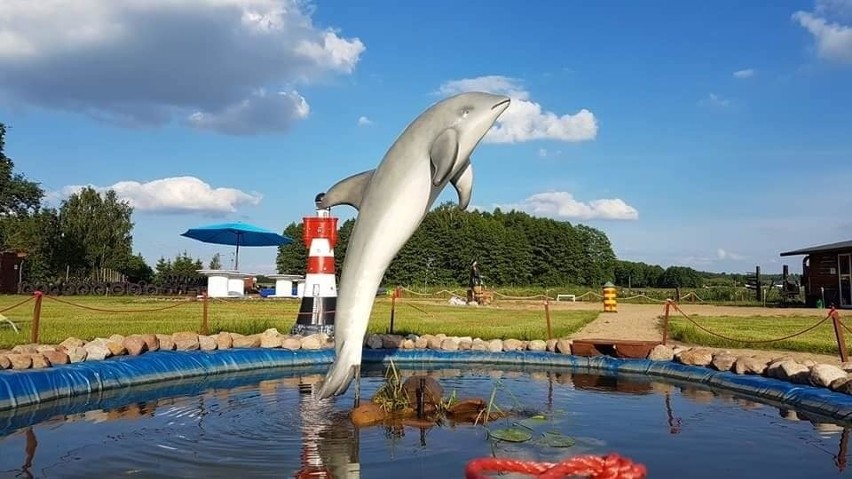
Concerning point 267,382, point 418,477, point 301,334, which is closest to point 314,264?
point 301,334

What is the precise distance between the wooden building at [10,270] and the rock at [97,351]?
31.1 meters

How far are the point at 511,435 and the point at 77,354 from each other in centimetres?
706

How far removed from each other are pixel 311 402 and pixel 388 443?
2.45 meters

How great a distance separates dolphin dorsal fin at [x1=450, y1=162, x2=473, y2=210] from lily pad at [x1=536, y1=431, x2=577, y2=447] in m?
2.85

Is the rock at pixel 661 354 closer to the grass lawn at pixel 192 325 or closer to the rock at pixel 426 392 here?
the grass lawn at pixel 192 325

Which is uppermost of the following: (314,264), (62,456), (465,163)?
(465,163)

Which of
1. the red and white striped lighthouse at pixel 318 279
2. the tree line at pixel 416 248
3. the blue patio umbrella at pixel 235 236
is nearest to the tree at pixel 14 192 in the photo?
the tree line at pixel 416 248

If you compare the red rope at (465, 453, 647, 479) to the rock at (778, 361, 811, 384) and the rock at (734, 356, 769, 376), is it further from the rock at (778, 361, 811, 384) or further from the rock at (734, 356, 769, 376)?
the rock at (734, 356, 769, 376)

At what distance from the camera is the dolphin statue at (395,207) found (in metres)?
7.21

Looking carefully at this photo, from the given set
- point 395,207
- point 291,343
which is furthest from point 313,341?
point 395,207

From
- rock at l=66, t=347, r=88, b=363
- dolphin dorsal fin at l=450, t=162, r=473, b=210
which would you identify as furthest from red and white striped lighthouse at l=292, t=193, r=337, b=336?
dolphin dorsal fin at l=450, t=162, r=473, b=210

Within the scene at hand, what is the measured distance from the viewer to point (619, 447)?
22.1 ft

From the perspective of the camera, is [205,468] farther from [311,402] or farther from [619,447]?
[619,447]

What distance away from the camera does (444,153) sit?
700cm
